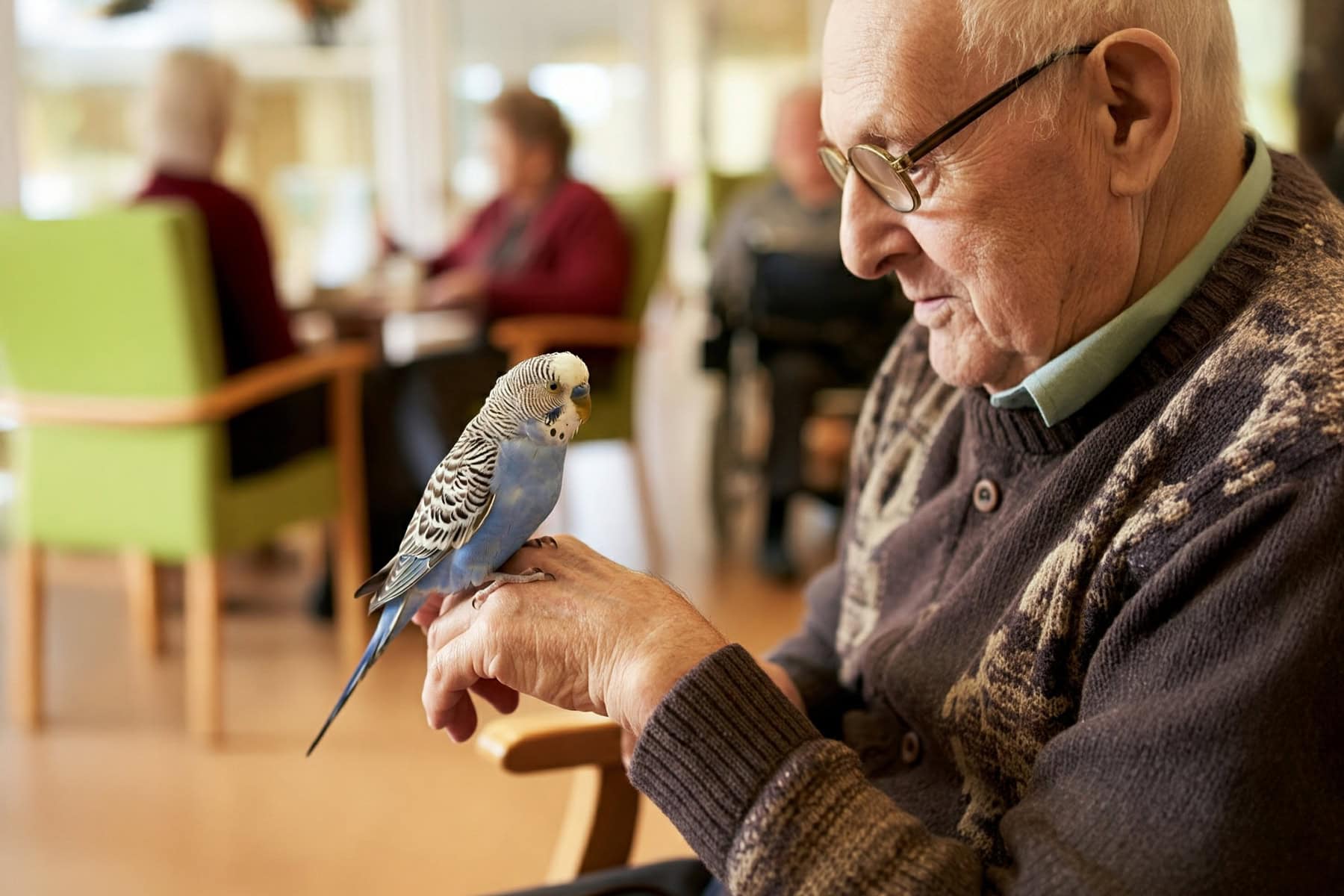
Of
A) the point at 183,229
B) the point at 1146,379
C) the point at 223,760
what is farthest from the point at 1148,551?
the point at 223,760

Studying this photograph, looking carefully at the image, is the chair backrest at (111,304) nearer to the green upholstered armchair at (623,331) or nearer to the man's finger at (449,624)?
the green upholstered armchair at (623,331)

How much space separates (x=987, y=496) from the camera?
0.95 meters

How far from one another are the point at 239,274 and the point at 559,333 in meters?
0.90

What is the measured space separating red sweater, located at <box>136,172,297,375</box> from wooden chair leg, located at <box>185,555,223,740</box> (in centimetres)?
45

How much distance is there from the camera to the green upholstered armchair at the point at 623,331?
3.31 meters

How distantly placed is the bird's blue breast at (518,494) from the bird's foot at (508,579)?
0.09ft

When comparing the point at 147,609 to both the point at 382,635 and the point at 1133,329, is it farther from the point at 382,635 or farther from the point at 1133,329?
the point at 1133,329

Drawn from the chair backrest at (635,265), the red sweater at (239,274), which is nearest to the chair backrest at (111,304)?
the red sweater at (239,274)

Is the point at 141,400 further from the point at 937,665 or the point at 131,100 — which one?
the point at 131,100

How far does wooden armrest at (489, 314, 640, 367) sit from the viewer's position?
10.7 ft

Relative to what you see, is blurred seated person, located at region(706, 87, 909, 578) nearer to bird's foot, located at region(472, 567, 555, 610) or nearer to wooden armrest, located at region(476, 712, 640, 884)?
wooden armrest, located at region(476, 712, 640, 884)

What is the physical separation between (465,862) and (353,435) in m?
1.09

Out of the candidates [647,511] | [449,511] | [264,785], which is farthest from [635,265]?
[449,511]

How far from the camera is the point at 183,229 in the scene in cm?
233
